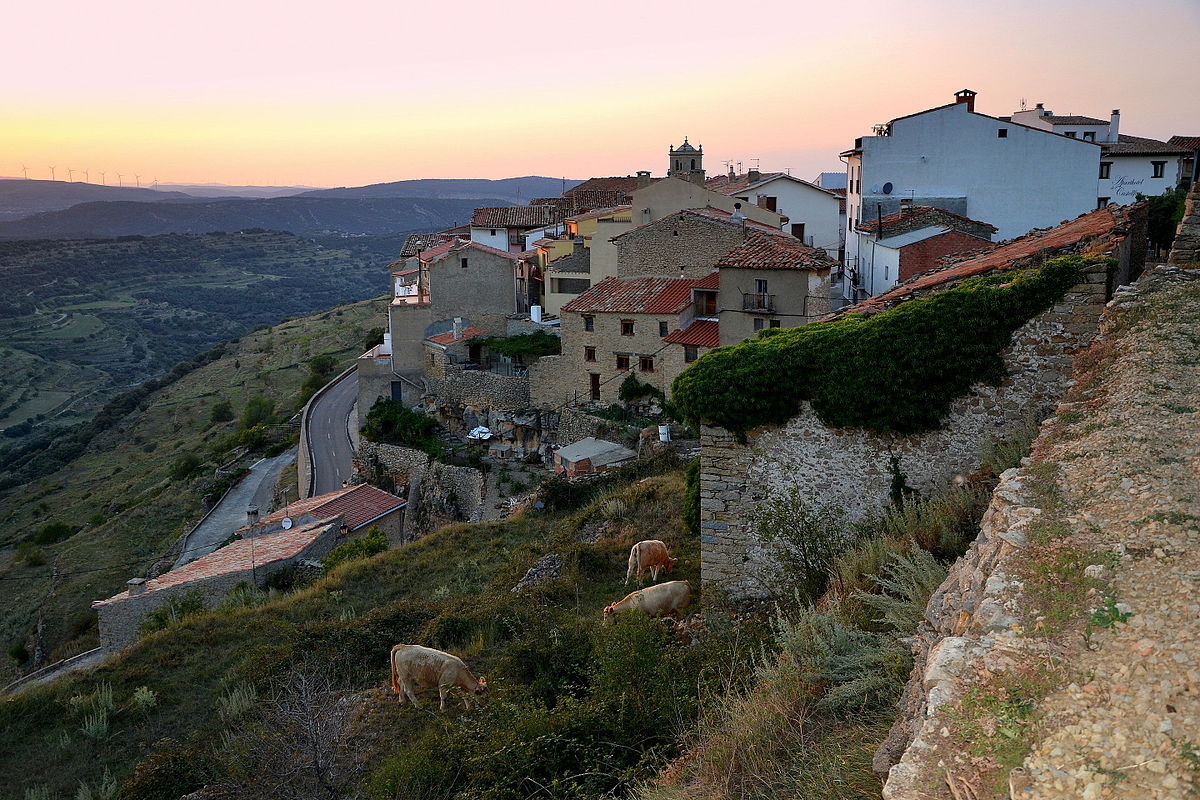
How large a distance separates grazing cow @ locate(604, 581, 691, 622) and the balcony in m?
16.7

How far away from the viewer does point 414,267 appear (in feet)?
186

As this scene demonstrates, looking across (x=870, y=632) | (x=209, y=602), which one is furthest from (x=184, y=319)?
(x=870, y=632)

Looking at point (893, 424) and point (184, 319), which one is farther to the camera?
point (184, 319)

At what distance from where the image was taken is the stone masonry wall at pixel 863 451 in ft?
28.0

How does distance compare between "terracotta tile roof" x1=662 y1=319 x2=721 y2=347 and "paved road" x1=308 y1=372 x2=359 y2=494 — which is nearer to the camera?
"terracotta tile roof" x1=662 y1=319 x2=721 y2=347

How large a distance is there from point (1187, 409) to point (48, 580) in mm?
34991

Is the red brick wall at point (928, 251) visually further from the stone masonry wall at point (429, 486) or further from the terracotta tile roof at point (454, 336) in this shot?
the terracotta tile roof at point (454, 336)

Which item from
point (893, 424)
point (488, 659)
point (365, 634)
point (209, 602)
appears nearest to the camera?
point (893, 424)

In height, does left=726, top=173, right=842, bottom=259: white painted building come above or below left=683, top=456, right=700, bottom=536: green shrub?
above

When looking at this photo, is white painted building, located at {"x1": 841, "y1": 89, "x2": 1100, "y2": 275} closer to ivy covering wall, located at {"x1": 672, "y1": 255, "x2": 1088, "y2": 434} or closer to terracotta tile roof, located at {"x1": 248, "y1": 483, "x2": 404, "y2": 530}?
terracotta tile roof, located at {"x1": 248, "y1": 483, "x2": 404, "y2": 530}

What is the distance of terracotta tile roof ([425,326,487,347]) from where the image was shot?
34750 mm

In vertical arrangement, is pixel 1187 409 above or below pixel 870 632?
above

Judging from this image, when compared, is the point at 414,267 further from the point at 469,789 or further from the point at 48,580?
the point at 469,789

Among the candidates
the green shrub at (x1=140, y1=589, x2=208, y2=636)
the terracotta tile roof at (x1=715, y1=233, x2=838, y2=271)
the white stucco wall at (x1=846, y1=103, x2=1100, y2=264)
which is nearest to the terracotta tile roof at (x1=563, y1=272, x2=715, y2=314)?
the terracotta tile roof at (x1=715, y1=233, x2=838, y2=271)
